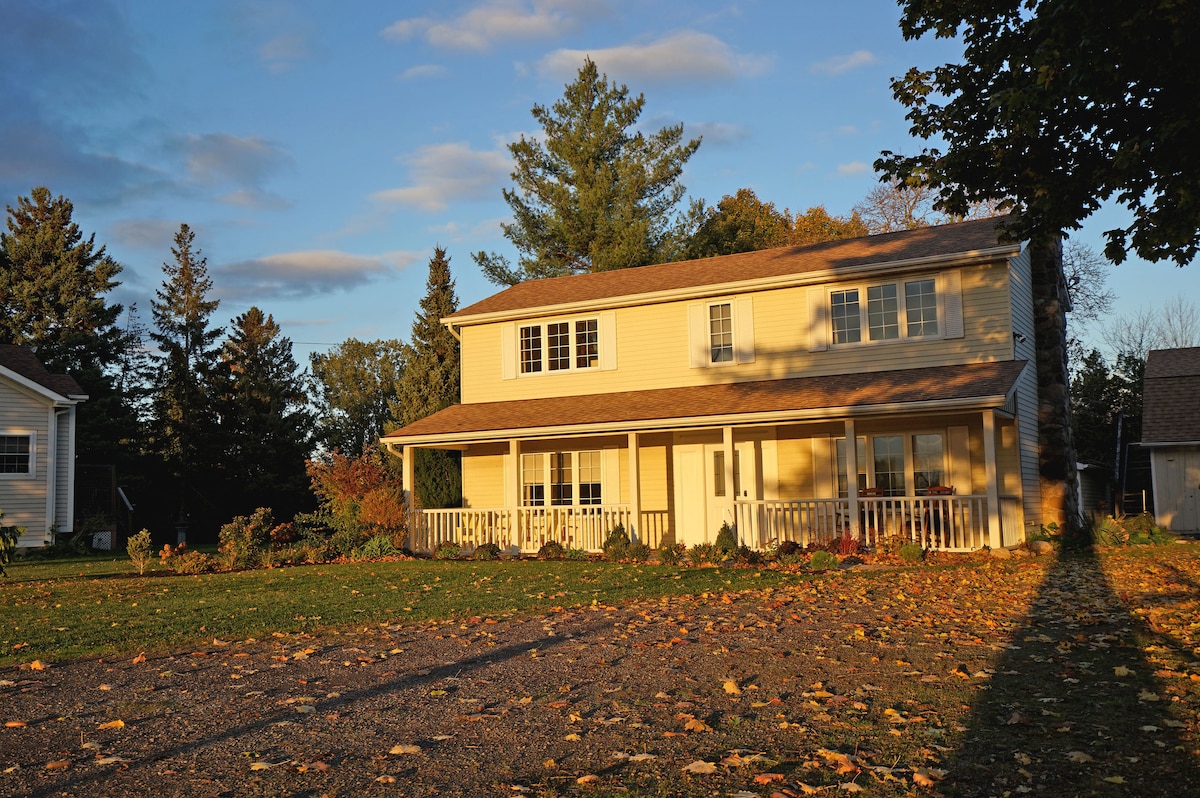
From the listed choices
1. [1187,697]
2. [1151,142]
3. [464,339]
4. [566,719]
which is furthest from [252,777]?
[464,339]

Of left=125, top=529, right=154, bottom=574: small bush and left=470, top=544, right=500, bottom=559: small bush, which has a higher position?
left=125, top=529, right=154, bottom=574: small bush

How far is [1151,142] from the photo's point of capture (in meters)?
8.00

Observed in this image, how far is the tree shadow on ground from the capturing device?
467 cm

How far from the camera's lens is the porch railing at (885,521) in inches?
680

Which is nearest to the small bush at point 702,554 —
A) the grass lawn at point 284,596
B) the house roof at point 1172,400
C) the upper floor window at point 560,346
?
the grass lawn at point 284,596

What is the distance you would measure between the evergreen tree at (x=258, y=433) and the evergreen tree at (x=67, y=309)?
3.90 m

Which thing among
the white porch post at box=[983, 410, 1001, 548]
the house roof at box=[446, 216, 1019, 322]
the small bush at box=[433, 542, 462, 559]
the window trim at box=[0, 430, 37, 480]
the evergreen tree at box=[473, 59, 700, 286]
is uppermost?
the evergreen tree at box=[473, 59, 700, 286]

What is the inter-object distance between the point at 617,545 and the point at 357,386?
3633cm

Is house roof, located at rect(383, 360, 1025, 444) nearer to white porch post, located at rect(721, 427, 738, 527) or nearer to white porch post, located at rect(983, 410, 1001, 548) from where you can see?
white porch post, located at rect(721, 427, 738, 527)

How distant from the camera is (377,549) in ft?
68.9

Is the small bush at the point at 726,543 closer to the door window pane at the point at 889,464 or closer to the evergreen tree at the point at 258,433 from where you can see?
the door window pane at the point at 889,464

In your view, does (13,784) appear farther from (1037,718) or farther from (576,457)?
(576,457)

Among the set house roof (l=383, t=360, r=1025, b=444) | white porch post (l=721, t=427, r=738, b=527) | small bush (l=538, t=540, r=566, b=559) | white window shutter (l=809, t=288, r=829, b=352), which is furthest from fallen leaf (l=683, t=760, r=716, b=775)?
white window shutter (l=809, t=288, r=829, b=352)

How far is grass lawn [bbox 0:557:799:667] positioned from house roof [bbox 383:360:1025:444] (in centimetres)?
316
